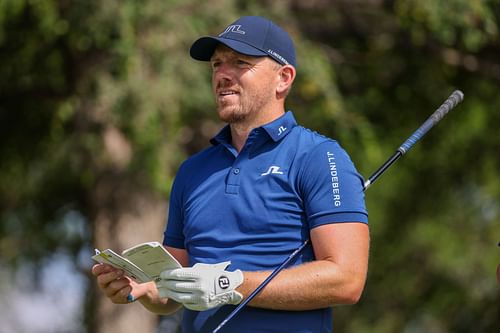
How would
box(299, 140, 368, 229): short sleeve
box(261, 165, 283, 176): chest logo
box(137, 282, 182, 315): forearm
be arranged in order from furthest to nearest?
box(137, 282, 182, 315): forearm
box(261, 165, 283, 176): chest logo
box(299, 140, 368, 229): short sleeve

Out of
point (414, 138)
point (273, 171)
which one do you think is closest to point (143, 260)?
point (273, 171)

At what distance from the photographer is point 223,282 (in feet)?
11.6

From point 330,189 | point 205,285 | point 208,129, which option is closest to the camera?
point 205,285

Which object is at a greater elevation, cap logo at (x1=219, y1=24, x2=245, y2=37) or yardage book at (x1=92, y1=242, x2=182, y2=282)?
cap logo at (x1=219, y1=24, x2=245, y2=37)

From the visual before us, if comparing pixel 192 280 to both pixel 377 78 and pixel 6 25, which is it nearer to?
pixel 6 25

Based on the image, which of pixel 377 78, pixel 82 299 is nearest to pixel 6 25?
pixel 377 78

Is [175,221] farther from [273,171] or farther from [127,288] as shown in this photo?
[273,171]

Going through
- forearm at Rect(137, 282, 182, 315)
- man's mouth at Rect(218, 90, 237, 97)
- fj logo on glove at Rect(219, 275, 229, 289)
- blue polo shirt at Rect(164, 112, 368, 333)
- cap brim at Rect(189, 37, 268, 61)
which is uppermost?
cap brim at Rect(189, 37, 268, 61)

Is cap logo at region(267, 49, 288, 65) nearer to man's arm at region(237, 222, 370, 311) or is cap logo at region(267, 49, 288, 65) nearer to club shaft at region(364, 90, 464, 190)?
club shaft at region(364, 90, 464, 190)

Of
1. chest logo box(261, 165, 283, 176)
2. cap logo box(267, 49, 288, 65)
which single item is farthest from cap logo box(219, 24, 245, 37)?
chest logo box(261, 165, 283, 176)

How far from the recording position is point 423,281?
51.0 feet

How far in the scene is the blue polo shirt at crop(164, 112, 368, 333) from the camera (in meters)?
3.70

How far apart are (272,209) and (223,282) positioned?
0.32 meters

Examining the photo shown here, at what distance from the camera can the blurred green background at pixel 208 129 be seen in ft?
30.0
